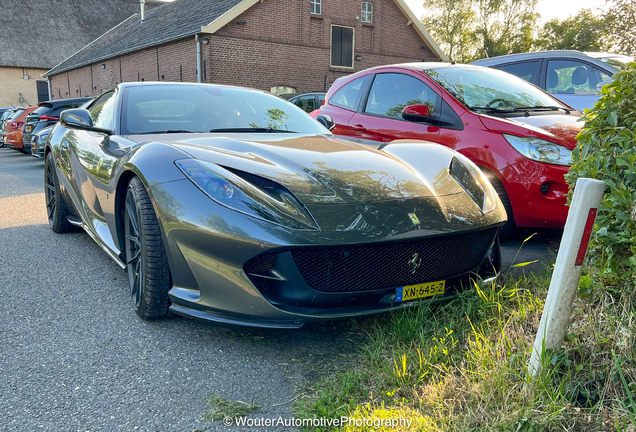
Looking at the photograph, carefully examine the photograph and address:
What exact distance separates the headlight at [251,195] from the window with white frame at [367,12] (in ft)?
77.2

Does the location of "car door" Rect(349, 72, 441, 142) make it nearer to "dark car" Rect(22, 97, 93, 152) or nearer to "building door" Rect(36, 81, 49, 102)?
"dark car" Rect(22, 97, 93, 152)

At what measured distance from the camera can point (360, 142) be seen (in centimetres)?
380

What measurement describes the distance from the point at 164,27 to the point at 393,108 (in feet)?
72.1

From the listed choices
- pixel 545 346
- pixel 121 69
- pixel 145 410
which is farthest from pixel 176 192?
pixel 121 69

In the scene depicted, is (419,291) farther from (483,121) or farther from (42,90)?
(42,90)

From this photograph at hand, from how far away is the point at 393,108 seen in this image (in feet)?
17.0

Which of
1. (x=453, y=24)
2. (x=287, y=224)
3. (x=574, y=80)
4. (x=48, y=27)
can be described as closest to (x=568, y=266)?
(x=287, y=224)

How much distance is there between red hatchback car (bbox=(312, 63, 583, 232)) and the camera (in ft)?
13.0

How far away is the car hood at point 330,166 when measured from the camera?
264 centimetres

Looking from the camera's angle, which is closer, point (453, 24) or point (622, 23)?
point (622, 23)

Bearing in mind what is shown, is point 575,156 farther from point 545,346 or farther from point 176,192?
point 176,192

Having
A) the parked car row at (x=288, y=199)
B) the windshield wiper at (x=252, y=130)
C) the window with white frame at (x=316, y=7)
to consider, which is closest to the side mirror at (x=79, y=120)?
the parked car row at (x=288, y=199)

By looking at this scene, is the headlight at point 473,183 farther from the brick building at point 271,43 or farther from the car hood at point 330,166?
the brick building at point 271,43

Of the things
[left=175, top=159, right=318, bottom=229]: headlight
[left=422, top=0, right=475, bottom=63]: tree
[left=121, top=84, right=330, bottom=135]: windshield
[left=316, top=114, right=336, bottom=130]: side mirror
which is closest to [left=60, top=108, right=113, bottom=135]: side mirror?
[left=121, top=84, right=330, bottom=135]: windshield
